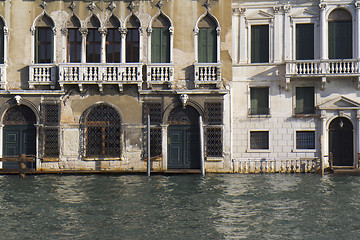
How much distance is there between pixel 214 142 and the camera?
79.4 ft

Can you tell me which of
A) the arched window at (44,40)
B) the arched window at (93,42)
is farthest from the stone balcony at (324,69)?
the arched window at (44,40)

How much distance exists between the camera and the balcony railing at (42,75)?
24.1m

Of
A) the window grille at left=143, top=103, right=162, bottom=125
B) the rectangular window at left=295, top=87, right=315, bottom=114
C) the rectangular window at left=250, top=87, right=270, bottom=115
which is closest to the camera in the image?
the window grille at left=143, top=103, right=162, bottom=125

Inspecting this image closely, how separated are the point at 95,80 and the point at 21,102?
3.50 m

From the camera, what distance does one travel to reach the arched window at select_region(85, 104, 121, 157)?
24344 mm

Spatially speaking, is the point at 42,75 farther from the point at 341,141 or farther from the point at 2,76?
the point at 341,141

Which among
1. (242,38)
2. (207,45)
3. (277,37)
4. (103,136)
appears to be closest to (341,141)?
(277,37)

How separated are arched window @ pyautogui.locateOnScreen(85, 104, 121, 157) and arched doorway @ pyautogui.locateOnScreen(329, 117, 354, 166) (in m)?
9.80

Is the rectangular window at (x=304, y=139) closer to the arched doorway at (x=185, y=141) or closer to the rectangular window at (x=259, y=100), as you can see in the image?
the rectangular window at (x=259, y=100)

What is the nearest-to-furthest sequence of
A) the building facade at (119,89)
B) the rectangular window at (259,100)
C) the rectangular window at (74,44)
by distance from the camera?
the building facade at (119,89), the rectangular window at (74,44), the rectangular window at (259,100)

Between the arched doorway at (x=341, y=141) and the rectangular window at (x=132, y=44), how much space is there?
9583 mm

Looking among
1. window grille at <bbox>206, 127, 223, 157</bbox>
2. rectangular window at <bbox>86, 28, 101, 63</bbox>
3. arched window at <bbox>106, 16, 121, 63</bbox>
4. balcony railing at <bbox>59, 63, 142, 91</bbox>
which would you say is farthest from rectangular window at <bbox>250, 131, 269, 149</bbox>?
rectangular window at <bbox>86, 28, 101, 63</bbox>

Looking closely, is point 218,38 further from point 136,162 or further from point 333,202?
point 333,202

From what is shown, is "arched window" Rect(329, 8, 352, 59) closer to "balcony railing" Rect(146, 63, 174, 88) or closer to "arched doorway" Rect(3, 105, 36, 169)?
"balcony railing" Rect(146, 63, 174, 88)
